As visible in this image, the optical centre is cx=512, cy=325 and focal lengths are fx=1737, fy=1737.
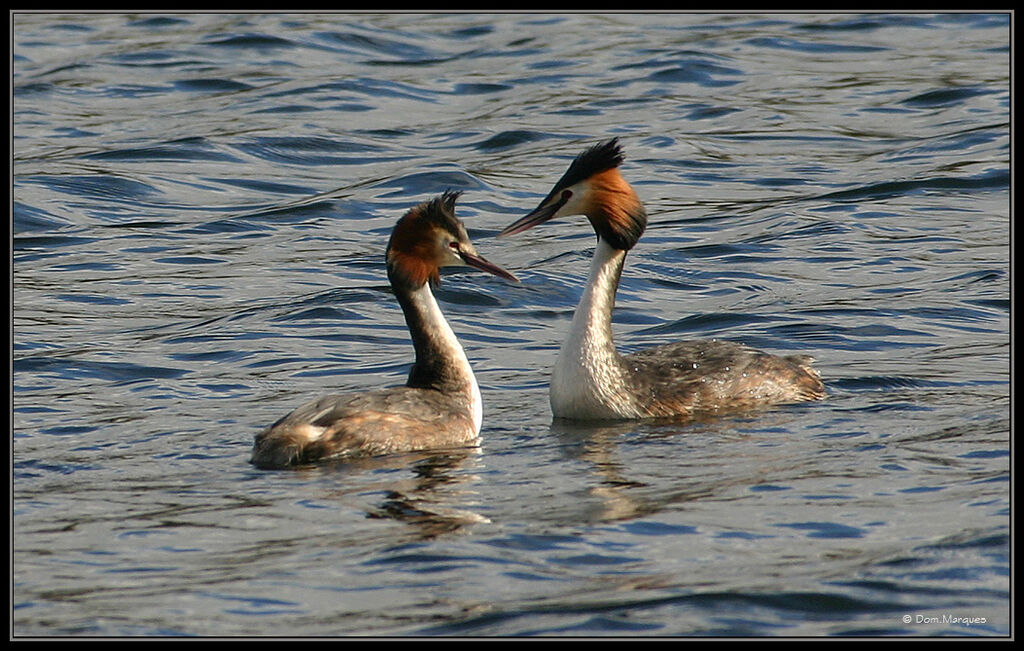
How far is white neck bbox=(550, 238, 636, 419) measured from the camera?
29.8ft

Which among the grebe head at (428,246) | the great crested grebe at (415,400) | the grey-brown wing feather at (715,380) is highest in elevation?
the grebe head at (428,246)

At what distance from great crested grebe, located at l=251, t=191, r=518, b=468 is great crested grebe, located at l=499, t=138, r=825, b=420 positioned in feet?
1.88

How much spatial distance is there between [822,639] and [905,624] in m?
0.30

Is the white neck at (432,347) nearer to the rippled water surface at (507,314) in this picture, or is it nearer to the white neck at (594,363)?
the rippled water surface at (507,314)

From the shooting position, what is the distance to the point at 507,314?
11.9 m

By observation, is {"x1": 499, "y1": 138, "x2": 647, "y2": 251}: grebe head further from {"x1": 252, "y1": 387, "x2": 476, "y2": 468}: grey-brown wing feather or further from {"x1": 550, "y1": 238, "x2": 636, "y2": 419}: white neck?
{"x1": 252, "y1": 387, "x2": 476, "y2": 468}: grey-brown wing feather

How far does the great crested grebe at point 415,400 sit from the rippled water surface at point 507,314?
14 cm

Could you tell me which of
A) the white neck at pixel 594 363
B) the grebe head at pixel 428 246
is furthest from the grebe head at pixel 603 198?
the grebe head at pixel 428 246

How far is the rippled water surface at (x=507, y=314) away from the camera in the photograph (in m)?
6.39

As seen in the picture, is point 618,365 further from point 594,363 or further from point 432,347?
point 432,347

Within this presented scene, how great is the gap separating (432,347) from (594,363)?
88cm

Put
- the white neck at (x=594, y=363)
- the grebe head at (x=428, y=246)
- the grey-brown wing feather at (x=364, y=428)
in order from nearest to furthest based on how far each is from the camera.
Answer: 1. the grey-brown wing feather at (x=364, y=428)
2. the grebe head at (x=428, y=246)
3. the white neck at (x=594, y=363)

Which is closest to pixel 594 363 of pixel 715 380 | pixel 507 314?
pixel 715 380

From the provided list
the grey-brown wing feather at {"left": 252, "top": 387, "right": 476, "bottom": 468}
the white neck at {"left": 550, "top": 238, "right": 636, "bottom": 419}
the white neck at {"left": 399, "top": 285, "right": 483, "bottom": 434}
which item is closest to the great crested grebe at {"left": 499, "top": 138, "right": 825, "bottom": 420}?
the white neck at {"left": 550, "top": 238, "right": 636, "bottom": 419}
